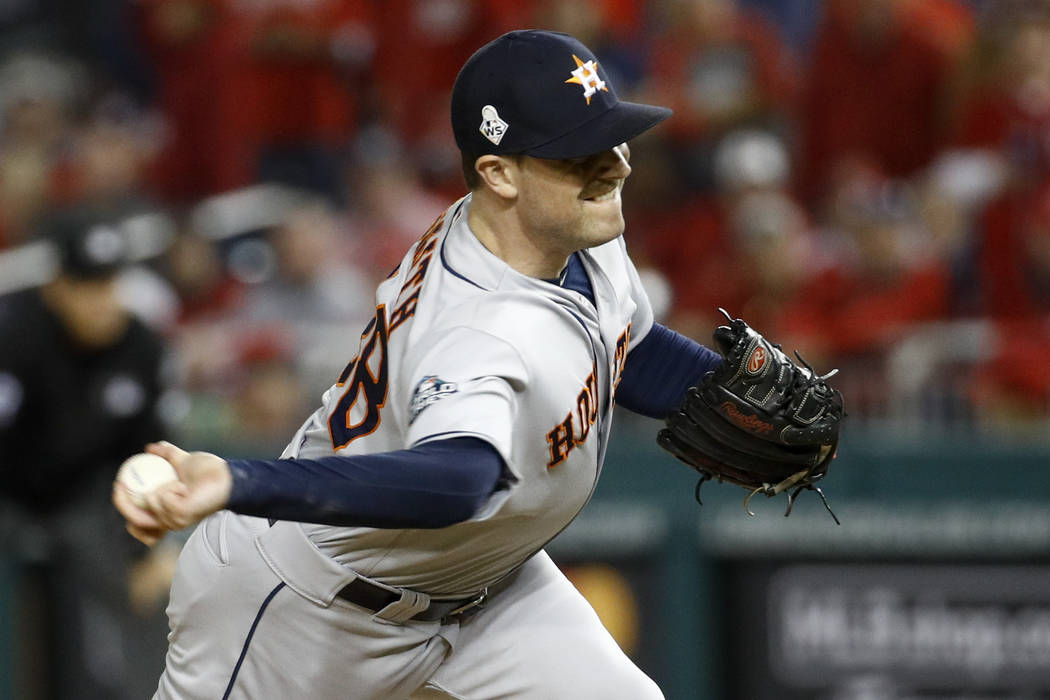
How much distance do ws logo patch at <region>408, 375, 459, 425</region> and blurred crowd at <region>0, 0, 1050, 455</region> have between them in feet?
12.2

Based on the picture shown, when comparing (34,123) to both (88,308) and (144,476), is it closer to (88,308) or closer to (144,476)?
(88,308)

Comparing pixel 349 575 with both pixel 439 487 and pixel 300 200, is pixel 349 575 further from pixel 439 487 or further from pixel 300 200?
pixel 300 200

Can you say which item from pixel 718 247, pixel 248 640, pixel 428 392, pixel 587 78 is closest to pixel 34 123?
pixel 718 247

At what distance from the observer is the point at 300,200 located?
8602 millimetres

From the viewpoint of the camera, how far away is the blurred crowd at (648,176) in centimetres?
667

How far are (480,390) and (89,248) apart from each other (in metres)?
3.49

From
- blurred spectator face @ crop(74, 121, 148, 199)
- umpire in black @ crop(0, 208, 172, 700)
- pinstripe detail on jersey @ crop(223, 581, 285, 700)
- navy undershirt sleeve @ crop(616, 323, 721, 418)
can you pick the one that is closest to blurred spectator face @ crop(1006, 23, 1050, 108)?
umpire in black @ crop(0, 208, 172, 700)

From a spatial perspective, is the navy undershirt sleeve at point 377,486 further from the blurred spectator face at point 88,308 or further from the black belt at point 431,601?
the blurred spectator face at point 88,308

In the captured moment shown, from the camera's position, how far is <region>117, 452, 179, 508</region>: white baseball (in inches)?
92.7

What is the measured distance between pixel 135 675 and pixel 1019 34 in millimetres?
4696

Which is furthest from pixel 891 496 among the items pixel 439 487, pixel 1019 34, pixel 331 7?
pixel 331 7

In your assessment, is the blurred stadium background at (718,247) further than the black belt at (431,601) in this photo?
Yes

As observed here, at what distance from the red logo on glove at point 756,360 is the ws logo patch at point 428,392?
0.85 meters

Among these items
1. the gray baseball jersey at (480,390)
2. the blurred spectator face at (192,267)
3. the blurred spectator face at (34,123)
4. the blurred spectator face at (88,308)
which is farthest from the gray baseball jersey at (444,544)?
the blurred spectator face at (34,123)
